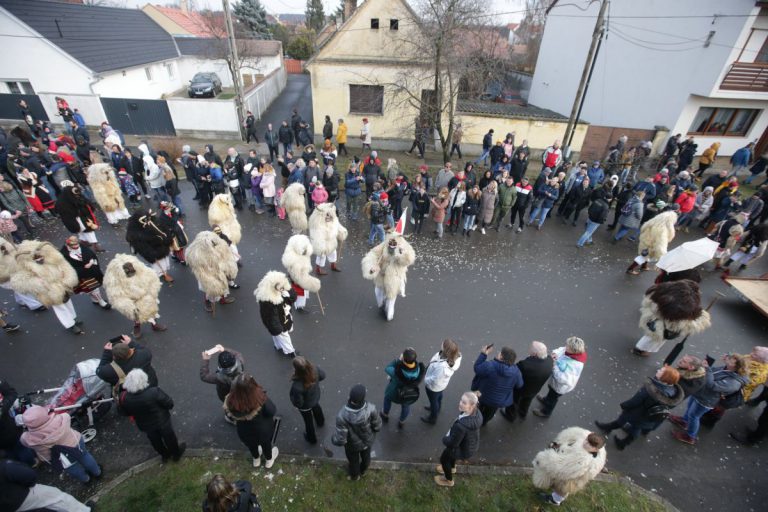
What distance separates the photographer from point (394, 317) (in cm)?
791

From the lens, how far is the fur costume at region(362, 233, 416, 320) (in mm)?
6871

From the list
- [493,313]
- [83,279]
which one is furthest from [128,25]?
[493,313]

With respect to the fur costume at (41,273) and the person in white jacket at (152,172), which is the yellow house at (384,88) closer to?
the person in white jacket at (152,172)

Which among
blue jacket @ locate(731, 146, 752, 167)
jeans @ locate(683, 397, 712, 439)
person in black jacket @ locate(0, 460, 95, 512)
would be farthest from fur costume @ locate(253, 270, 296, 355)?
blue jacket @ locate(731, 146, 752, 167)

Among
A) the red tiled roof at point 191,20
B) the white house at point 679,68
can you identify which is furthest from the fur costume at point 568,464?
the red tiled roof at point 191,20

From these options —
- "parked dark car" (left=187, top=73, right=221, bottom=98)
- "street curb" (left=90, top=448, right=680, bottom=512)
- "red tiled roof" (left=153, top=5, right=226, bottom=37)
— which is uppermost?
"red tiled roof" (left=153, top=5, right=226, bottom=37)

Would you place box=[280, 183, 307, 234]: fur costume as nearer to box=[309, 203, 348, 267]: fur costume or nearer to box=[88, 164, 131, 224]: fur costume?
box=[309, 203, 348, 267]: fur costume

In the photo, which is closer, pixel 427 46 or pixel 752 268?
pixel 752 268

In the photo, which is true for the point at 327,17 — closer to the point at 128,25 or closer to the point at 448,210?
the point at 128,25

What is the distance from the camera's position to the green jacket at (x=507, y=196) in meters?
10.7

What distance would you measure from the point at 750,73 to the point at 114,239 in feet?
86.1

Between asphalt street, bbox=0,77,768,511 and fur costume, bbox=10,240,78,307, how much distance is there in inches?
43.3

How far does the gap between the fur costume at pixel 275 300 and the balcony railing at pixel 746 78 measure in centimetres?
2174

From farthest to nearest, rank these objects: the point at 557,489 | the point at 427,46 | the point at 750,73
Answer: the point at 750,73, the point at 427,46, the point at 557,489
